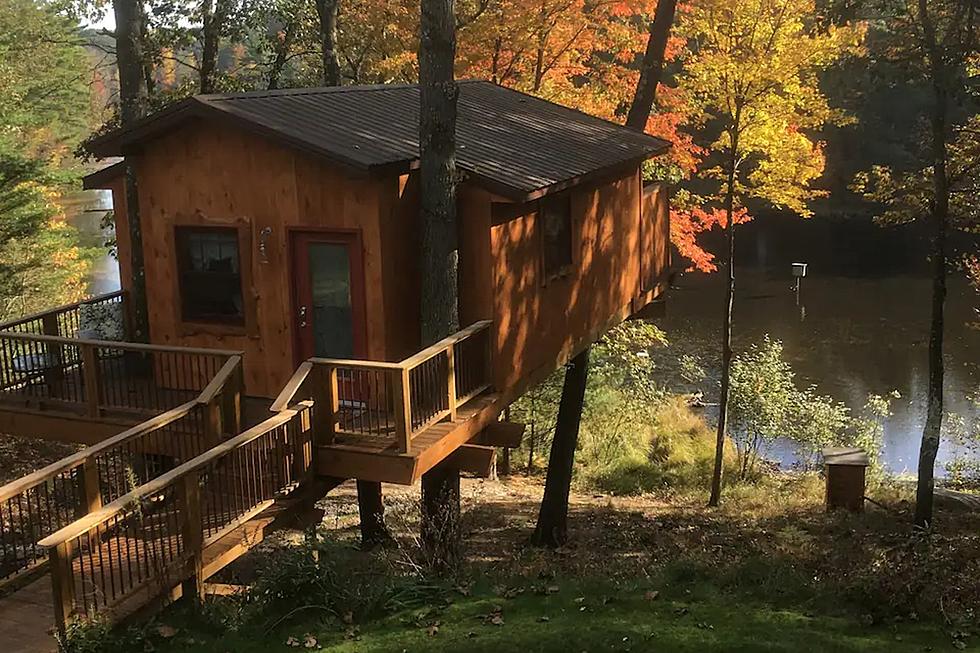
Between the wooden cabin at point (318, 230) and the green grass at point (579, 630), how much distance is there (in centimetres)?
309

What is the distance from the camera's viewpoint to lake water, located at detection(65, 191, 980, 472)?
27.5 meters

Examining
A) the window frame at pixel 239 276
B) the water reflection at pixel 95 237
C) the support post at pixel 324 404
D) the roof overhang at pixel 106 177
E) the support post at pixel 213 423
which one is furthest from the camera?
the water reflection at pixel 95 237

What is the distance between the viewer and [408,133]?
1061cm

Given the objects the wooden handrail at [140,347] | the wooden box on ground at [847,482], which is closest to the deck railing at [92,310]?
the wooden handrail at [140,347]

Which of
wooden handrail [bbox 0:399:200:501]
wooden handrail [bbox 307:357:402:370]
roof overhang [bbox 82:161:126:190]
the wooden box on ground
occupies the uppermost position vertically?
roof overhang [bbox 82:161:126:190]

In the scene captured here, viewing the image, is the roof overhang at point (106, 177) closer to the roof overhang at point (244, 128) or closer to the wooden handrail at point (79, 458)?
the roof overhang at point (244, 128)

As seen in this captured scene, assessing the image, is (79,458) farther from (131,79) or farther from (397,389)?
(131,79)

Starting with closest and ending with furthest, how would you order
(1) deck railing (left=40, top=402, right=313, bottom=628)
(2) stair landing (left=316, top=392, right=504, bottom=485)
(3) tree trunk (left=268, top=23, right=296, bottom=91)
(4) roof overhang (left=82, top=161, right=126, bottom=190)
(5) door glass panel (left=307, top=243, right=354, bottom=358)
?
(1) deck railing (left=40, top=402, right=313, bottom=628) < (2) stair landing (left=316, top=392, right=504, bottom=485) < (5) door glass panel (left=307, top=243, right=354, bottom=358) < (4) roof overhang (left=82, top=161, right=126, bottom=190) < (3) tree trunk (left=268, top=23, right=296, bottom=91)

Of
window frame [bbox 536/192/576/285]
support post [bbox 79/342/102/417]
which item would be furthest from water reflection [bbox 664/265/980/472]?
support post [bbox 79/342/102/417]

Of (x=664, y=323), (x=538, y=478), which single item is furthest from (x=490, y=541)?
(x=664, y=323)

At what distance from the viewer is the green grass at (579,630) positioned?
22.3 ft

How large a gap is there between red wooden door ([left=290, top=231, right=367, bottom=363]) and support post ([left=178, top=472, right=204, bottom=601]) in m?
2.63

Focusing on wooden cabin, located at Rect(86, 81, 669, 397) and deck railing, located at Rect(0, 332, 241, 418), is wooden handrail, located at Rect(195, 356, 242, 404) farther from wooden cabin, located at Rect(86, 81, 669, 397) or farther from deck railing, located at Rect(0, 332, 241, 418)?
wooden cabin, located at Rect(86, 81, 669, 397)

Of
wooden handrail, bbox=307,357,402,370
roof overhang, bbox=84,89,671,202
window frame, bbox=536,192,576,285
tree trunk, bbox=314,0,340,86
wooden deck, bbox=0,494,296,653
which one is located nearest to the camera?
wooden deck, bbox=0,494,296,653
